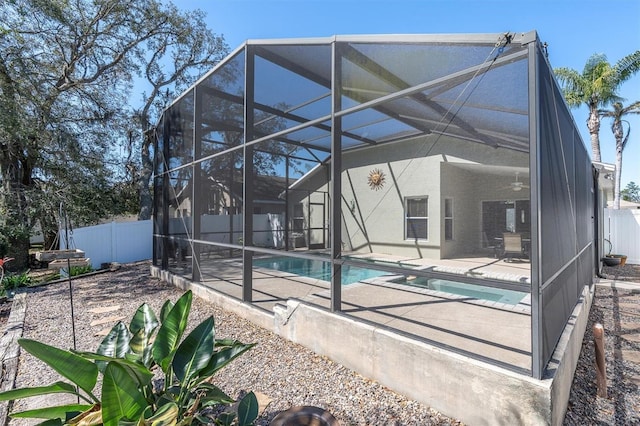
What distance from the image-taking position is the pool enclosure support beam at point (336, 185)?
3.50 m

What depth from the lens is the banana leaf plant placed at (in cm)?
160

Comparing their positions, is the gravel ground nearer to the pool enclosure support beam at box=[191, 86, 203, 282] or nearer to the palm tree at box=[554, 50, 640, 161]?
the pool enclosure support beam at box=[191, 86, 203, 282]

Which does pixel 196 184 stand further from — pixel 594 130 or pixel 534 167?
pixel 594 130

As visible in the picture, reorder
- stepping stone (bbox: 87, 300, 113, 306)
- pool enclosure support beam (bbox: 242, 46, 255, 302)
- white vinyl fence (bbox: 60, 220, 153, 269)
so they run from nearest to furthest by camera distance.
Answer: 1. pool enclosure support beam (bbox: 242, 46, 255, 302)
2. stepping stone (bbox: 87, 300, 113, 306)
3. white vinyl fence (bbox: 60, 220, 153, 269)

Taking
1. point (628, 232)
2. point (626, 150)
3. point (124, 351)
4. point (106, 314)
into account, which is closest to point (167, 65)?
point (106, 314)

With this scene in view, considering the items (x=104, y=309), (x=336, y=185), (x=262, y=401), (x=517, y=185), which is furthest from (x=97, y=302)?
(x=517, y=185)

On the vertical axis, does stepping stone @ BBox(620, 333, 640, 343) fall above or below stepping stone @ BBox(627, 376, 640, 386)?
above

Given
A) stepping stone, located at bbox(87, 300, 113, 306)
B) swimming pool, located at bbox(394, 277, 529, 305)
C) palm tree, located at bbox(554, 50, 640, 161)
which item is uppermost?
palm tree, located at bbox(554, 50, 640, 161)

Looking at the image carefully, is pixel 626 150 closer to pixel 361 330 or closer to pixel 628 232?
pixel 628 232

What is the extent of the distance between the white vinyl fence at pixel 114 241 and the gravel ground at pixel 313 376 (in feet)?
16.1

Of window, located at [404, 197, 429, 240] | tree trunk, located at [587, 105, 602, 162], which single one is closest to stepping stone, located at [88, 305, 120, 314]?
window, located at [404, 197, 429, 240]

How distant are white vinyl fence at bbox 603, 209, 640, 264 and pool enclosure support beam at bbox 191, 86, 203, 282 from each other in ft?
40.5

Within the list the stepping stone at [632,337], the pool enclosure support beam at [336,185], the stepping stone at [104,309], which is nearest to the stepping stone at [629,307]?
the stepping stone at [632,337]

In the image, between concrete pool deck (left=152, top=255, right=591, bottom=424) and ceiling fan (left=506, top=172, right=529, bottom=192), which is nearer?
concrete pool deck (left=152, top=255, right=591, bottom=424)
